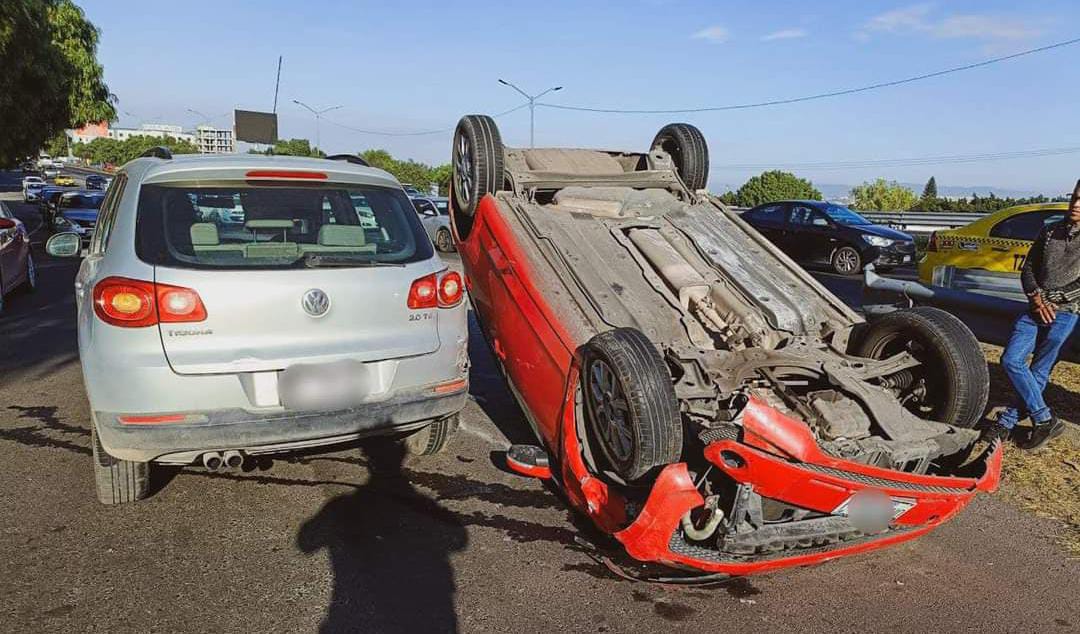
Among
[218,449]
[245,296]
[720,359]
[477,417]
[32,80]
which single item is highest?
[32,80]

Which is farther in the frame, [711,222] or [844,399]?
[711,222]

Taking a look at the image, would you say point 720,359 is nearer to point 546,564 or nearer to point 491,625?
point 546,564

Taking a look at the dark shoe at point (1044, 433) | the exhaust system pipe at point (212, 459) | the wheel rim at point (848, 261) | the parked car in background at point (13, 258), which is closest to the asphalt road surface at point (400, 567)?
the exhaust system pipe at point (212, 459)

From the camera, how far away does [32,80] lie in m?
17.9

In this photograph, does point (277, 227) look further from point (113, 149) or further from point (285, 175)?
point (113, 149)

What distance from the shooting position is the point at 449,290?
13.5 ft

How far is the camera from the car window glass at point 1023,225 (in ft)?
31.3

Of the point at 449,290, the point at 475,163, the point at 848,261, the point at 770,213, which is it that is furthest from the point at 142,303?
the point at 770,213

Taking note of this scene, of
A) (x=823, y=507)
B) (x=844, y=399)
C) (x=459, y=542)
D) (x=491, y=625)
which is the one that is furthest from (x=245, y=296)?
(x=844, y=399)

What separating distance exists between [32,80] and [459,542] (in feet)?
62.6

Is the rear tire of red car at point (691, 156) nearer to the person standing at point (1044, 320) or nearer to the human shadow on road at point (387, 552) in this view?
the person standing at point (1044, 320)

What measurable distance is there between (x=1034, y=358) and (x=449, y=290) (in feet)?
12.9

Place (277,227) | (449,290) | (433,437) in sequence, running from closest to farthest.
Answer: (449,290) → (277,227) → (433,437)

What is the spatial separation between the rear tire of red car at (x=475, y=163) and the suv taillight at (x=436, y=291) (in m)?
1.50
